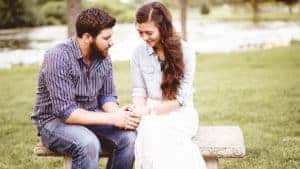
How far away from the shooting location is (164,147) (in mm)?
4340

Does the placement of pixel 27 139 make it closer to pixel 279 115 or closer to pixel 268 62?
pixel 279 115

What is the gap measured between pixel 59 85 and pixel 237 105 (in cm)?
517

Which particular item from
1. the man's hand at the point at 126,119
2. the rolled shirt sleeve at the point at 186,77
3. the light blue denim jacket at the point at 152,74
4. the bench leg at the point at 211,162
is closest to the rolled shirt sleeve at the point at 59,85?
the man's hand at the point at 126,119

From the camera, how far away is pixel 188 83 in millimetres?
4703

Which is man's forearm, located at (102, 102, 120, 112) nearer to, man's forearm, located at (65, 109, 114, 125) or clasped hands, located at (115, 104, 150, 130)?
clasped hands, located at (115, 104, 150, 130)

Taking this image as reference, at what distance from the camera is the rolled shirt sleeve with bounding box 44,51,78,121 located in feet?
13.8

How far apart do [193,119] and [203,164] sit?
503mm

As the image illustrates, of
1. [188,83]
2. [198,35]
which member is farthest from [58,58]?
[198,35]

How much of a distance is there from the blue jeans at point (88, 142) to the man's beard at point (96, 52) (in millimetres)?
597

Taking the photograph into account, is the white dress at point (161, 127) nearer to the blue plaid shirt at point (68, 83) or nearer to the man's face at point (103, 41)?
the blue plaid shirt at point (68, 83)

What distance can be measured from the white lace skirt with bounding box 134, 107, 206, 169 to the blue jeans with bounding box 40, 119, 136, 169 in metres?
0.11

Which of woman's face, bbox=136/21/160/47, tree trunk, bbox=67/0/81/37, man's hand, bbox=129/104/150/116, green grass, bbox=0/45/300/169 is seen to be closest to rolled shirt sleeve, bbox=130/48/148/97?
man's hand, bbox=129/104/150/116

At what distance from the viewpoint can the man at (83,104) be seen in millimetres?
4207

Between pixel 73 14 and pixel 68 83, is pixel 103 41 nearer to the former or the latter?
pixel 68 83
